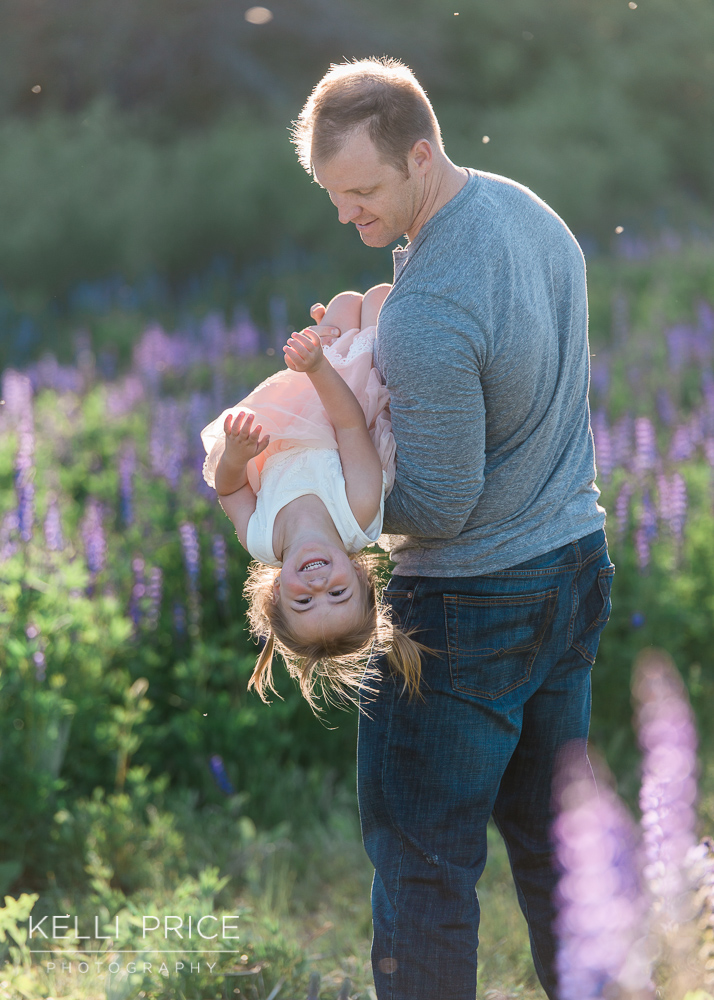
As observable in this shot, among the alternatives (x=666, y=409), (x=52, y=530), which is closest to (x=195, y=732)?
(x=52, y=530)

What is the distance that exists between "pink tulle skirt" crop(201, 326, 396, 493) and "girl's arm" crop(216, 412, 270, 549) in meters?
0.04

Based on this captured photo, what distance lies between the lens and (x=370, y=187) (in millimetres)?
1913

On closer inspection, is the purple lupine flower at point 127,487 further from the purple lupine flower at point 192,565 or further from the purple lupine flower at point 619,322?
the purple lupine flower at point 619,322

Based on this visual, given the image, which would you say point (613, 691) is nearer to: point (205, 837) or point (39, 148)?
point (205, 837)

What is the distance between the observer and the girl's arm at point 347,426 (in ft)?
6.45

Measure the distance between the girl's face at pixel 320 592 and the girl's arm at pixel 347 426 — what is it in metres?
0.14

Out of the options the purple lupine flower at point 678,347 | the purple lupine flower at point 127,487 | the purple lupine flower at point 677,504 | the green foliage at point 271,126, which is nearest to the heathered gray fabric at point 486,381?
the purple lupine flower at point 677,504

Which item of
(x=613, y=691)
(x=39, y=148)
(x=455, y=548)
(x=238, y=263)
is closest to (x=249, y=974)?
(x=455, y=548)

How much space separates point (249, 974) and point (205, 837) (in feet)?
3.87

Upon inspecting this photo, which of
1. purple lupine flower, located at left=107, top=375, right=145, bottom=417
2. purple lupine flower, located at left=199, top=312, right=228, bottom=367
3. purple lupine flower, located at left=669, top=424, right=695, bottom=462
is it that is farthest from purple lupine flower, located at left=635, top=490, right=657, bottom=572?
purple lupine flower, located at left=199, top=312, right=228, bottom=367

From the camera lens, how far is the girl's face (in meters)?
2.14

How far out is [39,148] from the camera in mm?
16562

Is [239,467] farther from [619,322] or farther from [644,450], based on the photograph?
[619,322]

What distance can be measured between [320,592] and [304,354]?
0.54m
